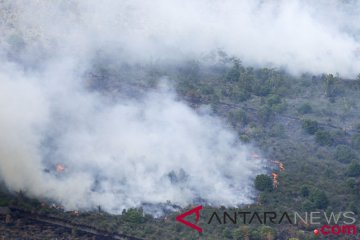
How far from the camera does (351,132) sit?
213 ft

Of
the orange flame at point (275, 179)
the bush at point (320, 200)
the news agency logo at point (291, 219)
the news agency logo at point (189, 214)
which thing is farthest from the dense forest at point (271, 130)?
the news agency logo at point (291, 219)

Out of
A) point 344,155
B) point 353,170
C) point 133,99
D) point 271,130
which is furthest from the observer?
point 133,99

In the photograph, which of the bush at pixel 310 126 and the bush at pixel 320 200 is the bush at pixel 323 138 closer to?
the bush at pixel 310 126

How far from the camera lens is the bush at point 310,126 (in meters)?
63.9

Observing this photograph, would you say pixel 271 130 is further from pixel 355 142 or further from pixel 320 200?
pixel 320 200

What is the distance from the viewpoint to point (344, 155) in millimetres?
59625

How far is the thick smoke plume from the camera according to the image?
51.6 metres

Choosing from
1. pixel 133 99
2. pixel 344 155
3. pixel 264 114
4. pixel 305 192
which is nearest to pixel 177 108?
pixel 133 99

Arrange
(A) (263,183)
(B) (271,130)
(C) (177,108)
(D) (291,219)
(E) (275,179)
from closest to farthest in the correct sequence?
(D) (291,219) < (A) (263,183) < (E) (275,179) < (C) (177,108) < (B) (271,130)

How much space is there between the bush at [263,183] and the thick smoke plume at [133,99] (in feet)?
2.40

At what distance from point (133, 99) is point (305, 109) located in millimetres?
14931

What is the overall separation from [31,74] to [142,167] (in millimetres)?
15225

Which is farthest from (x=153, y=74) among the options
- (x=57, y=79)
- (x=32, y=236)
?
(x=32, y=236)

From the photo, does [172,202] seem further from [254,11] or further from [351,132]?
[254,11]
